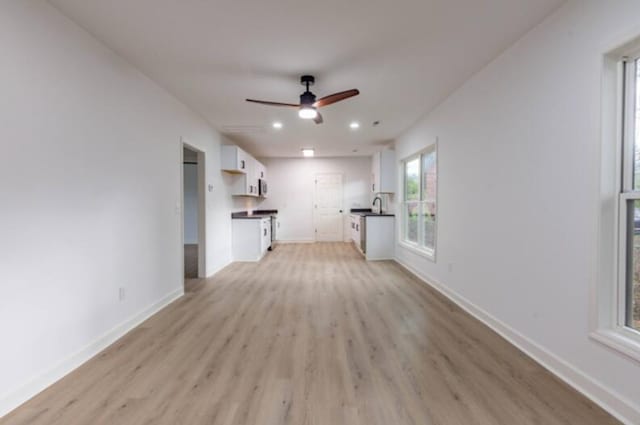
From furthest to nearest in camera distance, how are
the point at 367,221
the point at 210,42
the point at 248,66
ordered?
the point at 367,221 → the point at 248,66 → the point at 210,42

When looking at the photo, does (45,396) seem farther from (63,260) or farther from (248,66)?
(248,66)

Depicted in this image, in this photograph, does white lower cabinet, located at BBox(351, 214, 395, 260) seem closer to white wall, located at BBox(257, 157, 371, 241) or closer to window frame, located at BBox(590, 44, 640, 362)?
white wall, located at BBox(257, 157, 371, 241)

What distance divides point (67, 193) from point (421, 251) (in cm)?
441

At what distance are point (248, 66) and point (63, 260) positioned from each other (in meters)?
2.29

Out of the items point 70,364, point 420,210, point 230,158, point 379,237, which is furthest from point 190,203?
point 70,364

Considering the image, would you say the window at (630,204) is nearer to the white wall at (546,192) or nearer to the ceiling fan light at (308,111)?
the white wall at (546,192)

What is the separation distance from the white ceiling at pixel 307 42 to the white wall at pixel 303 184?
472 cm

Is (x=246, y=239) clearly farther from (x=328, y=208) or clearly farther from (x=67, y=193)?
(x=67, y=193)

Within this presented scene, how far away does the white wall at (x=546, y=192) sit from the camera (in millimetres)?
1839

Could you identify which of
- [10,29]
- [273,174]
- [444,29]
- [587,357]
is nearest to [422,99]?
[444,29]

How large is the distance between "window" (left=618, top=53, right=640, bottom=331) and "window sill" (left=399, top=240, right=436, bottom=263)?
248 centimetres

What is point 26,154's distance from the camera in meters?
1.87

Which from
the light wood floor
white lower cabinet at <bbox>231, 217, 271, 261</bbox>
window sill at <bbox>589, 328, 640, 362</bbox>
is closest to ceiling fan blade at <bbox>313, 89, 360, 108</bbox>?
the light wood floor

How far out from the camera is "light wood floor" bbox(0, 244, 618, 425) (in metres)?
1.70
